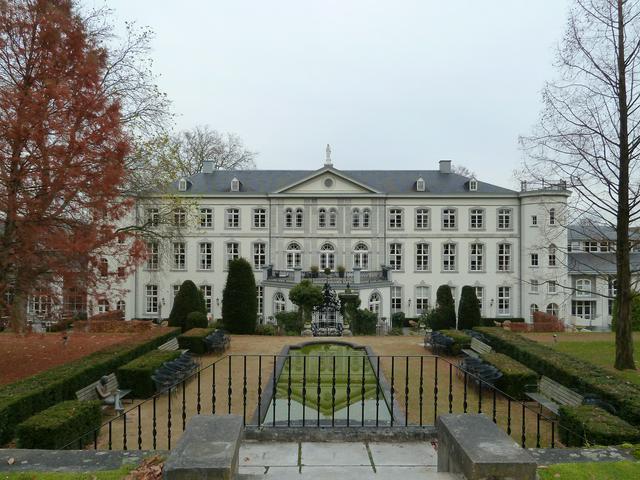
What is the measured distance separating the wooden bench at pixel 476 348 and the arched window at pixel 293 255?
18.5 m

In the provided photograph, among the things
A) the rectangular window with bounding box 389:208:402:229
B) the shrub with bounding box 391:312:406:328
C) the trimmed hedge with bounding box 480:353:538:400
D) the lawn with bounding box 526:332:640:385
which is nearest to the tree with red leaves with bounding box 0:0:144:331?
the trimmed hedge with bounding box 480:353:538:400

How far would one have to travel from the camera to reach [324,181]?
110 ft

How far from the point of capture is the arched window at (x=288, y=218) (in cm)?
3384

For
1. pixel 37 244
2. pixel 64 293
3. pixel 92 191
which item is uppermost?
pixel 92 191

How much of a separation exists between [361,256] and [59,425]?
90.8 ft

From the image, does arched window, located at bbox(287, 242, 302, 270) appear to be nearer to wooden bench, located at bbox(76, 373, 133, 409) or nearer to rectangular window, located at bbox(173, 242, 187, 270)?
rectangular window, located at bbox(173, 242, 187, 270)

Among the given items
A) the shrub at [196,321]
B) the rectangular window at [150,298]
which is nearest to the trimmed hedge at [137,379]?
the shrub at [196,321]

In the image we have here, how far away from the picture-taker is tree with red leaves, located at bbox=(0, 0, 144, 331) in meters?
9.51

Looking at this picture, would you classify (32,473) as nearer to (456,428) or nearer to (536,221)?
(456,428)

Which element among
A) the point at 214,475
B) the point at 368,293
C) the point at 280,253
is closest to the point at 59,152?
the point at 214,475

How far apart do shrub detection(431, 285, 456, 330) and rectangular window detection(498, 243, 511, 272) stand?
32.7ft

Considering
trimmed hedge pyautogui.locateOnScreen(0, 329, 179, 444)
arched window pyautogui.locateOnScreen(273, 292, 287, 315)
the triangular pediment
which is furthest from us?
the triangular pediment

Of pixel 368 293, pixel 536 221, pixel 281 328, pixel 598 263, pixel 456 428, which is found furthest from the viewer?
pixel 598 263

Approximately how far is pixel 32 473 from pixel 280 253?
97.1ft
